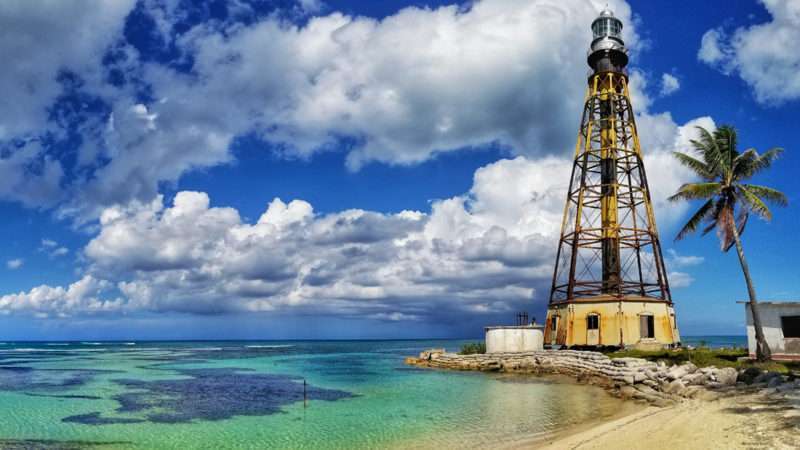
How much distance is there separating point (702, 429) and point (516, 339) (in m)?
29.5

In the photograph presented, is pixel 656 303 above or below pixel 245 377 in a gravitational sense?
above

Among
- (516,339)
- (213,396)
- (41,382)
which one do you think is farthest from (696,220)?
(41,382)

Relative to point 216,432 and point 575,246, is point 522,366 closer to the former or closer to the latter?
point 575,246

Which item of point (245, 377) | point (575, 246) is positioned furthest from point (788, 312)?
point (245, 377)

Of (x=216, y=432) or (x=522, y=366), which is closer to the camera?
(x=216, y=432)

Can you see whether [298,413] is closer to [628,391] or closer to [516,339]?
[628,391]

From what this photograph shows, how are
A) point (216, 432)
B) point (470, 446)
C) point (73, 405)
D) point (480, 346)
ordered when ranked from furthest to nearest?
point (480, 346) < point (73, 405) < point (216, 432) < point (470, 446)

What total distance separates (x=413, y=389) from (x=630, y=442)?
18.8 metres

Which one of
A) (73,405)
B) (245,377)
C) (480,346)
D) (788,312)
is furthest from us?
(480,346)

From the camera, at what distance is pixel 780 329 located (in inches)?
1251

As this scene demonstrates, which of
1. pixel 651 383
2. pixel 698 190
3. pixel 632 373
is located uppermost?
pixel 698 190

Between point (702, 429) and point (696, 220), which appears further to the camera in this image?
point (696, 220)

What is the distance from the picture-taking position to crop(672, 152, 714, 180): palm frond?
3185cm

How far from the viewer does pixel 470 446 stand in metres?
16.8
